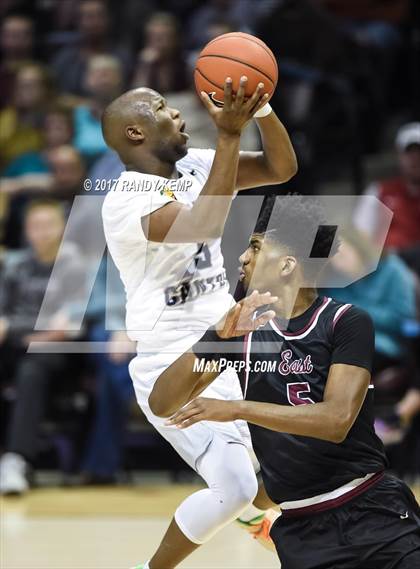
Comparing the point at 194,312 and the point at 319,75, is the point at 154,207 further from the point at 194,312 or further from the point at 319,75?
the point at 319,75

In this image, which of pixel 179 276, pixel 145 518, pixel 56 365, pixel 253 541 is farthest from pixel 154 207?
pixel 56 365

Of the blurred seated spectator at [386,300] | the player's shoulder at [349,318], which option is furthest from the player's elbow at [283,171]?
the blurred seated spectator at [386,300]

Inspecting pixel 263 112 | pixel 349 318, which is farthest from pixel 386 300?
pixel 349 318

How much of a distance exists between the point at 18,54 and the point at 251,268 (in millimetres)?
6622

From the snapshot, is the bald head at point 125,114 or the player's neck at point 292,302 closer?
the player's neck at point 292,302

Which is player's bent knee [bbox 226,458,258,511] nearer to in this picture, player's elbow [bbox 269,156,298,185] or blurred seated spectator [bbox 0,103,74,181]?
player's elbow [bbox 269,156,298,185]

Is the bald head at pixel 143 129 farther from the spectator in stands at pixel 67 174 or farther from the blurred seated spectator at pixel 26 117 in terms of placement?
the blurred seated spectator at pixel 26 117

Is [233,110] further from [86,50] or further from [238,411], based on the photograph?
[86,50]

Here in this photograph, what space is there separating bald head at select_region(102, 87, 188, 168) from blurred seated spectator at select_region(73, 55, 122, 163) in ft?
13.5

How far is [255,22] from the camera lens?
894 centimetres

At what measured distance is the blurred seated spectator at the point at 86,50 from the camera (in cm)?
933

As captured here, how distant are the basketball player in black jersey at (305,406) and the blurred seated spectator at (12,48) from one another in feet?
20.8

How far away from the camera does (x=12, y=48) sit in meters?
9.70

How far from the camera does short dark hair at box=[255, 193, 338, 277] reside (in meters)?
3.62
